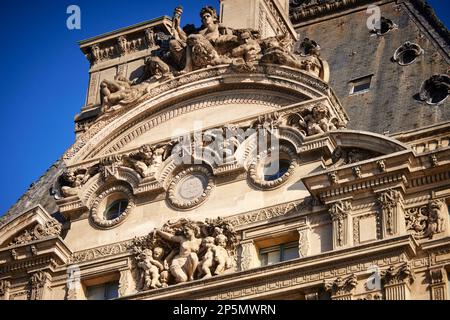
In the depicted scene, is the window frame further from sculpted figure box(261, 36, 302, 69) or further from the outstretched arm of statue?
the outstretched arm of statue

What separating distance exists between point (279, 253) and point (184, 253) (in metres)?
2.24

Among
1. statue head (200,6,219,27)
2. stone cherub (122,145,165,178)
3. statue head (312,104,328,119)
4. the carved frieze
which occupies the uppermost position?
statue head (200,6,219,27)

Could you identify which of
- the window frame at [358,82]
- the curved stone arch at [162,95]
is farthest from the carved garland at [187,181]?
the window frame at [358,82]

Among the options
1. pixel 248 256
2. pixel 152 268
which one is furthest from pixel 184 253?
pixel 248 256

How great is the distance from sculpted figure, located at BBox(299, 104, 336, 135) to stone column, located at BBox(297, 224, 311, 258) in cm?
259

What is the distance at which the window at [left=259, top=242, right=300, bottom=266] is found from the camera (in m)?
41.6

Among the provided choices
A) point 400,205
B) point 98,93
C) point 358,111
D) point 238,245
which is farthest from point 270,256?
point 98,93

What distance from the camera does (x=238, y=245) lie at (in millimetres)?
41906

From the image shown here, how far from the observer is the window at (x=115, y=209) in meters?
44.4

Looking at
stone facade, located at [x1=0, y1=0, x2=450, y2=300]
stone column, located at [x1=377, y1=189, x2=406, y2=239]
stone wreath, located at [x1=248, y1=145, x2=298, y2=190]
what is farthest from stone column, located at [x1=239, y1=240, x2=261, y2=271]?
stone column, located at [x1=377, y1=189, x2=406, y2=239]

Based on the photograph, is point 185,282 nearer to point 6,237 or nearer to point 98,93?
point 6,237

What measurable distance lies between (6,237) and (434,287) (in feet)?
37.4
